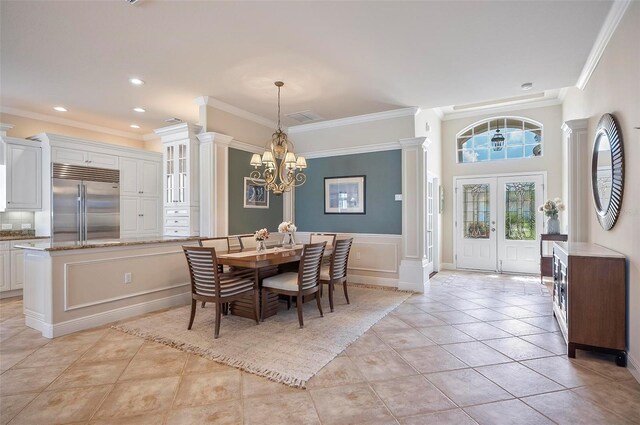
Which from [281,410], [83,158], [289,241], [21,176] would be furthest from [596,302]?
[21,176]

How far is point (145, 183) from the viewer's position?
6469 mm

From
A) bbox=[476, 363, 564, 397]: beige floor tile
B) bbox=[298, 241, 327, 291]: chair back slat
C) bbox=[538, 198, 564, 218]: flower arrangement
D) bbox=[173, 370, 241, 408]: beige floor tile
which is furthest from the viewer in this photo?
bbox=[538, 198, 564, 218]: flower arrangement

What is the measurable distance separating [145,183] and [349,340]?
17.7 ft

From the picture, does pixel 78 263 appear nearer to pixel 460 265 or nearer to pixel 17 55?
pixel 17 55

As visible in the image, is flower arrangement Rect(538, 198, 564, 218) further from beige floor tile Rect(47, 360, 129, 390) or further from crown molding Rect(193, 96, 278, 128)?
beige floor tile Rect(47, 360, 129, 390)

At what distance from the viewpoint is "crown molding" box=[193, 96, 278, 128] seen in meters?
4.79

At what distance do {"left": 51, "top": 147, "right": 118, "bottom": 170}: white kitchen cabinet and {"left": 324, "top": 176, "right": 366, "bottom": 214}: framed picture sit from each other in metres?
3.98

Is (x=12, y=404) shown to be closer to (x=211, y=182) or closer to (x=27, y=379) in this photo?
(x=27, y=379)

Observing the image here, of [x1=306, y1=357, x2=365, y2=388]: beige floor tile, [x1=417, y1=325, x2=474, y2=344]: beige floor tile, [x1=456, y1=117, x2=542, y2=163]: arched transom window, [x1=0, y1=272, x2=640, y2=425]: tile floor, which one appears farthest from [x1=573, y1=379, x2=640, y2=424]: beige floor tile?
[x1=456, y1=117, x2=542, y2=163]: arched transom window

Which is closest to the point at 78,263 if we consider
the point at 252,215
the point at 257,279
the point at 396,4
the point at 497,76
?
the point at 257,279

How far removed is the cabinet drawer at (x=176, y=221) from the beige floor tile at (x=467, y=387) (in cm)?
391

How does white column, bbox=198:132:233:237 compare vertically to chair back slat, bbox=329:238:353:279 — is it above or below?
above

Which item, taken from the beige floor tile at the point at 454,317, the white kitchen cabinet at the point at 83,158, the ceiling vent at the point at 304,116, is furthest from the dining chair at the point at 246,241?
the white kitchen cabinet at the point at 83,158

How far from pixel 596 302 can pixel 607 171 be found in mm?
1284
